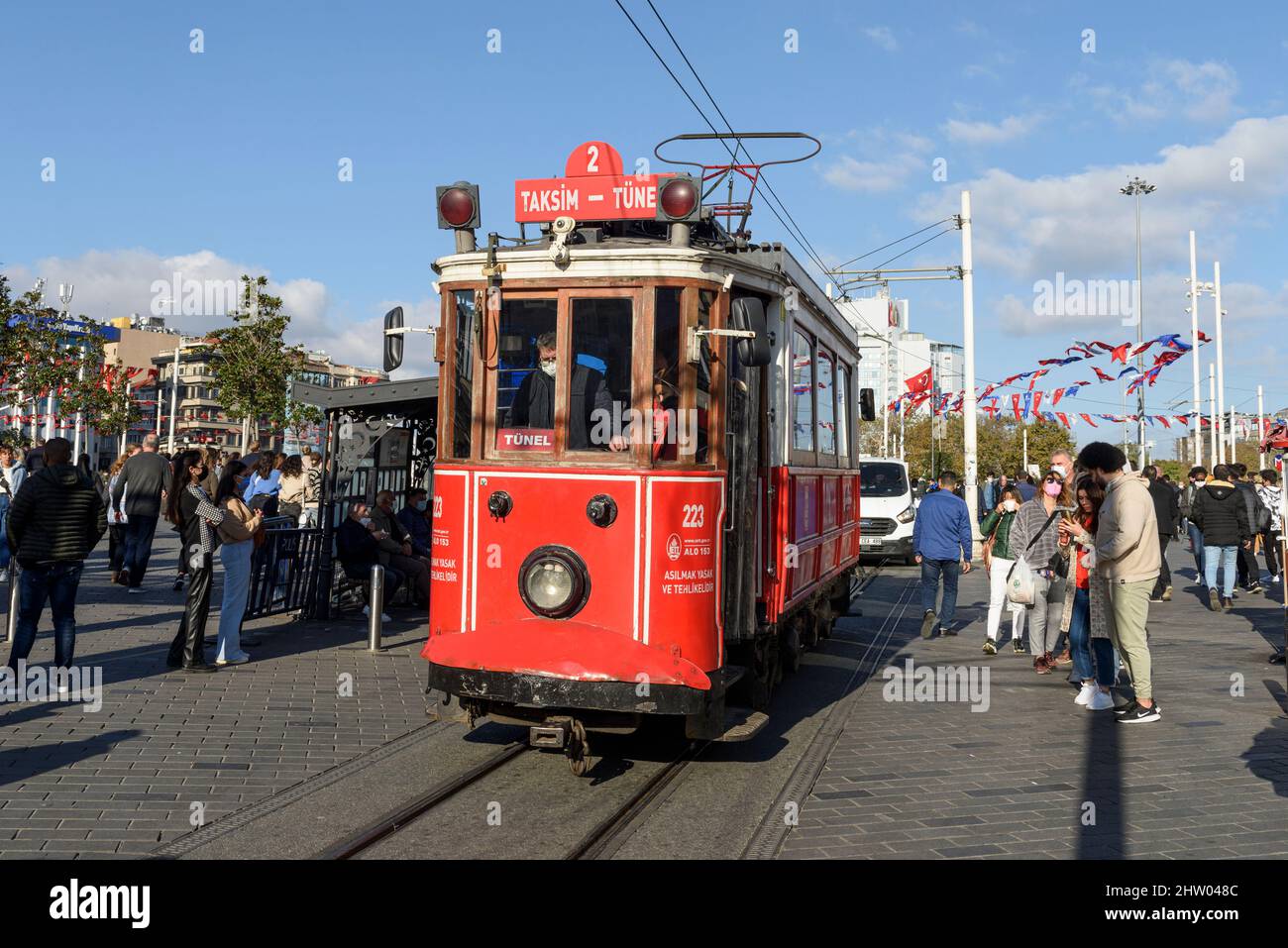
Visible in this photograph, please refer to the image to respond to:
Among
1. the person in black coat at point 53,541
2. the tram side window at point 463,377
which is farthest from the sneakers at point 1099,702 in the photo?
the person in black coat at point 53,541

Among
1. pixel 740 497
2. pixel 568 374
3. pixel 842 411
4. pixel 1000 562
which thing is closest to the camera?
pixel 568 374

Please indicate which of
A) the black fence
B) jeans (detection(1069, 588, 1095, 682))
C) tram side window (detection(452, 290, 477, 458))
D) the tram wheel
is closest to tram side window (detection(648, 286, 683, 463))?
tram side window (detection(452, 290, 477, 458))

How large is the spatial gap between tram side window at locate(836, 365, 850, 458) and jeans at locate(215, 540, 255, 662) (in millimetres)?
5400

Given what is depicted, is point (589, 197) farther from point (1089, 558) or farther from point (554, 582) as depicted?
point (1089, 558)

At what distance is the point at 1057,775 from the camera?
686 cm

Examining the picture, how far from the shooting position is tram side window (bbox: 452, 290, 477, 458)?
6984 mm

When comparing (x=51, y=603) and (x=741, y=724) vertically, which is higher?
(x=51, y=603)

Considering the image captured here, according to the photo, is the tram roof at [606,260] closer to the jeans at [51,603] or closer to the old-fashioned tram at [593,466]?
the old-fashioned tram at [593,466]

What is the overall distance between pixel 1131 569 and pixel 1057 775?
2.13 meters

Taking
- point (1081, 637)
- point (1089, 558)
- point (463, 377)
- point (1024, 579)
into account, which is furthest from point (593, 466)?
point (1024, 579)

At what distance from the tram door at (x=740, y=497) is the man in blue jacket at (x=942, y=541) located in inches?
240

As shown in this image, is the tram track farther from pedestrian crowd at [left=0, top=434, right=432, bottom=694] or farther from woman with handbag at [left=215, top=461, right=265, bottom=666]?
woman with handbag at [left=215, top=461, right=265, bottom=666]

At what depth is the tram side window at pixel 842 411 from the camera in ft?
35.8
